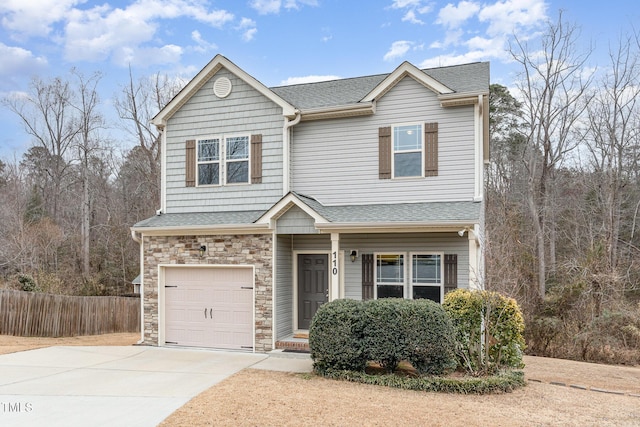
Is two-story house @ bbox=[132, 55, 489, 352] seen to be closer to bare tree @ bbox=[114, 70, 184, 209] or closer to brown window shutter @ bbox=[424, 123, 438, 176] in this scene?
brown window shutter @ bbox=[424, 123, 438, 176]

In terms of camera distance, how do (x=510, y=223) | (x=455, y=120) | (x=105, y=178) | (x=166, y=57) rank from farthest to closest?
1. (x=105, y=178)
2. (x=166, y=57)
3. (x=510, y=223)
4. (x=455, y=120)

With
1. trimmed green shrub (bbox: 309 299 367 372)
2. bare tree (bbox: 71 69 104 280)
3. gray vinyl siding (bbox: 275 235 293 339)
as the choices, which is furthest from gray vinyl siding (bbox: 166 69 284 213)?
bare tree (bbox: 71 69 104 280)

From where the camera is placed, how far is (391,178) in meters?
10.8

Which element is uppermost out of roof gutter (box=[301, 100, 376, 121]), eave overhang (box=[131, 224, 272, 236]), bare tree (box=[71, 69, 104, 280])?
bare tree (box=[71, 69, 104, 280])

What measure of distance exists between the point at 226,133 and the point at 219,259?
10.8ft

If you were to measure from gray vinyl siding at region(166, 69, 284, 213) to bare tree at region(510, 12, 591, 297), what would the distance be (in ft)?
42.9

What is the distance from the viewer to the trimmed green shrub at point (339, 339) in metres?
7.99

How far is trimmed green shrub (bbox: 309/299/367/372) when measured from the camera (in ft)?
26.2

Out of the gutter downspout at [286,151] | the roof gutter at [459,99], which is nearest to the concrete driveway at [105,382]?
the gutter downspout at [286,151]

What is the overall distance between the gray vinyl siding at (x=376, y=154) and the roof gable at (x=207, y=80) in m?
0.83

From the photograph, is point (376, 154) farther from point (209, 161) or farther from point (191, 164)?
point (191, 164)

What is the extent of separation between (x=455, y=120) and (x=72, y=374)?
957 centimetres

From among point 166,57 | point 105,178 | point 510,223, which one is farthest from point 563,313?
point 105,178

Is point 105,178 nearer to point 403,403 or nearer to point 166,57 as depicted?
point 166,57
